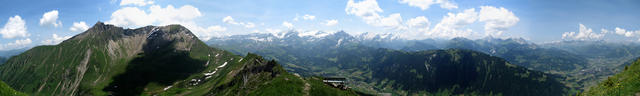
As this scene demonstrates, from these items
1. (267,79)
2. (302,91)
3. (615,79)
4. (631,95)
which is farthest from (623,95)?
(267,79)

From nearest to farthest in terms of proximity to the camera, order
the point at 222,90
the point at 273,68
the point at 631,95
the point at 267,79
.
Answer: the point at 631,95 → the point at 267,79 → the point at 273,68 → the point at 222,90

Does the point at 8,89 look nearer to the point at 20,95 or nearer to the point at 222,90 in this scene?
the point at 20,95

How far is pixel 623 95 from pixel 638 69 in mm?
13594

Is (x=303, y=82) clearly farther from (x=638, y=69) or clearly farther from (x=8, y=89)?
(x=638, y=69)

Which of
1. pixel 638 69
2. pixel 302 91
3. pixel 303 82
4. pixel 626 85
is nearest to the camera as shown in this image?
pixel 626 85

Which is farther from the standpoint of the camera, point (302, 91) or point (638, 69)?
point (302, 91)

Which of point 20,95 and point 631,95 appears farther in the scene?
point 20,95

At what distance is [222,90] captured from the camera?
190 meters

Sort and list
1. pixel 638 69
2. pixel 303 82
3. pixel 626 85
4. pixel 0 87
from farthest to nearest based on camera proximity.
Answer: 1. pixel 303 82
2. pixel 0 87
3. pixel 638 69
4. pixel 626 85

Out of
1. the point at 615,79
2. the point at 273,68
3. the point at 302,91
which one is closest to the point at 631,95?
the point at 615,79

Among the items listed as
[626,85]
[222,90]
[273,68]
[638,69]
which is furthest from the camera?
[222,90]

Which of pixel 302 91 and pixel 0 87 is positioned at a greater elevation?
pixel 0 87

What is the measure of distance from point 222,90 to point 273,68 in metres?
47.3

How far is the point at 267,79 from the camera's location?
147750mm
